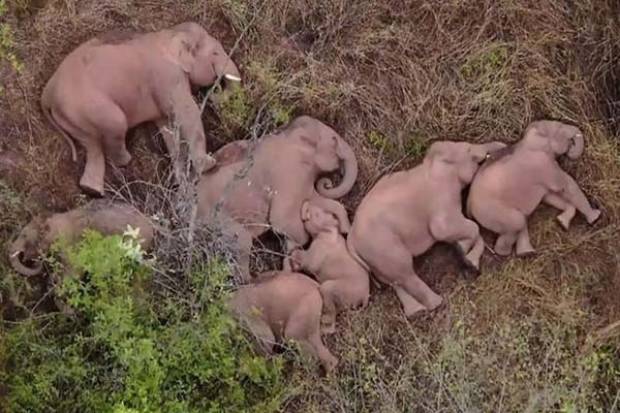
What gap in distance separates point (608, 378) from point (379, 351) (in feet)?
2.54

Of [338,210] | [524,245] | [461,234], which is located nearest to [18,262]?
[338,210]

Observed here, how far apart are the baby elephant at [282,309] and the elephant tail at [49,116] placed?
2.46 feet

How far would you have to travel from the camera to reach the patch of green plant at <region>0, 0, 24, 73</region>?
12.5 feet

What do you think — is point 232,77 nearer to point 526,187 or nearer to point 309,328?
point 309,328

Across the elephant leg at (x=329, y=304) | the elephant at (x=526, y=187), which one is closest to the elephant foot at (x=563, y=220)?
the elephant at (x=526, y=187)

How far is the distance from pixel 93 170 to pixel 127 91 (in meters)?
0.29

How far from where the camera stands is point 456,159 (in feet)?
12.7

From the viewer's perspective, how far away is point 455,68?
4.06m

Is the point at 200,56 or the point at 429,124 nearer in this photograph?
the point at 200,56

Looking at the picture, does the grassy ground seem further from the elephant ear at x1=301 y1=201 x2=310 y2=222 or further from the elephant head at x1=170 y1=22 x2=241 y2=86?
the elephant ear at x1=301 y1=201 x2=310 y2=222

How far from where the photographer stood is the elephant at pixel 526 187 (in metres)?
3.83

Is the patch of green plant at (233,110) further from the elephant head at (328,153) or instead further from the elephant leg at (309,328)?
the elephant leg at (309,328)

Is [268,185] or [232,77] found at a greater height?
[232,77]

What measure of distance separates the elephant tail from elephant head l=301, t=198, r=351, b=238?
800 mm
